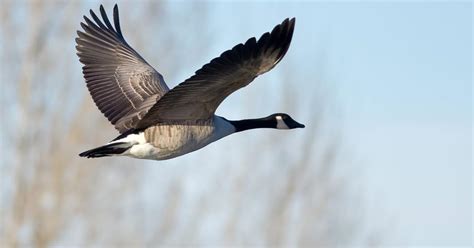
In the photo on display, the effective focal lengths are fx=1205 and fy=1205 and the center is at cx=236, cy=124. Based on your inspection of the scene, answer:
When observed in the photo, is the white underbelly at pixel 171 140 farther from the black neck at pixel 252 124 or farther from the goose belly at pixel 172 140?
the black neck at pixel 252 124

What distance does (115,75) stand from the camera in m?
9.40

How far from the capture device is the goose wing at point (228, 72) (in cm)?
739

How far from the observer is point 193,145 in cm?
828

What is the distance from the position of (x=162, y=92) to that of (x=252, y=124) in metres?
0.77

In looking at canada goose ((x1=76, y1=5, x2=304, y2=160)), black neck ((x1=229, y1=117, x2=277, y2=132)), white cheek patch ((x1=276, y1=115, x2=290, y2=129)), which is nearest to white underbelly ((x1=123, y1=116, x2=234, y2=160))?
canada goose ((x1=76, y1=5, x2=304, y2=160))

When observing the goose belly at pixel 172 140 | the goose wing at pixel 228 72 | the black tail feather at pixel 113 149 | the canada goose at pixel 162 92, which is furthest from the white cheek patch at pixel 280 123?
the black tail feather at pixel 113 149

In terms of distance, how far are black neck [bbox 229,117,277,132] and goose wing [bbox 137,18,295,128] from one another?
60 centimetres

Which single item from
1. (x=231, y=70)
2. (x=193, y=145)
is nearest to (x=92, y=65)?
(x=193, y=145)

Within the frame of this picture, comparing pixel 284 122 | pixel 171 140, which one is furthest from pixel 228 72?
pixel 284 122

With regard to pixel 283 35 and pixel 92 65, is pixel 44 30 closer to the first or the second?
pixel 92 65

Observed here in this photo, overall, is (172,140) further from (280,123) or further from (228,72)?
(280,123)

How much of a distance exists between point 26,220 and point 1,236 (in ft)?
1.93

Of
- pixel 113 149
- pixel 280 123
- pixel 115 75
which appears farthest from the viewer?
pixel 115 75

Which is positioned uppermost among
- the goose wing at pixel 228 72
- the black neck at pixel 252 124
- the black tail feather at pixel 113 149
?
the goose wing at pixel 228 72
